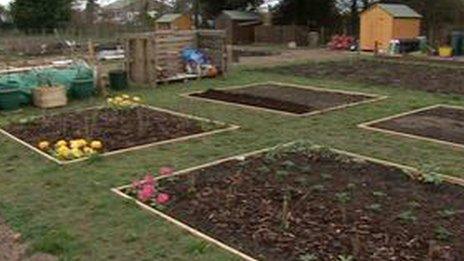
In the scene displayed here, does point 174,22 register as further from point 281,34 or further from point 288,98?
point 288,98

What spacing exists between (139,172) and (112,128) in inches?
99.5

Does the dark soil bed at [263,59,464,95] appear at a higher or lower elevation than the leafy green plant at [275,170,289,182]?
higher

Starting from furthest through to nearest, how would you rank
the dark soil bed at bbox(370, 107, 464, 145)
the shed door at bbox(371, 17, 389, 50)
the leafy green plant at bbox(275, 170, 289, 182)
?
the shed door at bbox(371, 17, 389, 50) → the dark soil bed at bbox(370, 107, 464, 145) → the leafy green plant at bbox(275, 170, 289, 182)

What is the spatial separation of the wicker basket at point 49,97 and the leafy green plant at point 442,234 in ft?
29.5

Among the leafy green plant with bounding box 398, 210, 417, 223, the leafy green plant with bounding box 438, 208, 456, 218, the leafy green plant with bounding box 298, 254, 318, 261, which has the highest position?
the leafy green plant with bounding box 398, 210, 417, 223

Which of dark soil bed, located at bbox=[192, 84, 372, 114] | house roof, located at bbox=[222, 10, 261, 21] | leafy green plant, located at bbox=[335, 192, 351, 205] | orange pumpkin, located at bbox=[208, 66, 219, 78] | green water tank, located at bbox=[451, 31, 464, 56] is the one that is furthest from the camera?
house roof, located at bbox=[222, 10, 261, 21]

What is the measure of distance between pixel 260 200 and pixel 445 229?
1.76m

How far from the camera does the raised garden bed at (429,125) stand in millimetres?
9047

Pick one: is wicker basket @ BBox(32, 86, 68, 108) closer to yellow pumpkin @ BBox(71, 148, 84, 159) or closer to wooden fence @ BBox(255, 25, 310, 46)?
yellow pumpkin @ BBox(71, 148, 84, 159)

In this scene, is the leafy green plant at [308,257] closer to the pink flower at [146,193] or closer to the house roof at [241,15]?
the pink flower at [146,193]

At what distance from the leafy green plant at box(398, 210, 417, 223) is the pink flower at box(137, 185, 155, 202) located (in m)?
2.46

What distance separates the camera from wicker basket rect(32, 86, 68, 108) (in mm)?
12203

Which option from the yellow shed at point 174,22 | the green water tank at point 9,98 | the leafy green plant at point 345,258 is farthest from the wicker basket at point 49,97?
the yellow shed at point 174,22

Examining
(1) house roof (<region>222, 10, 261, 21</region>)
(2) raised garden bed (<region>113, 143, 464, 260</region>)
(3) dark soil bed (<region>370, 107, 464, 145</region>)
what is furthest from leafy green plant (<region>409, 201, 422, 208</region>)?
(1) house roof (<region>222, 10, 261, 21</region>)
